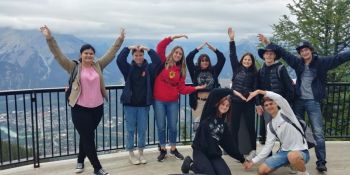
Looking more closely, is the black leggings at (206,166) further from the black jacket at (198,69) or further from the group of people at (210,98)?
the black jacket at (198,69)

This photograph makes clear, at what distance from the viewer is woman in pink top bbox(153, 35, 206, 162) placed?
5.58 meters

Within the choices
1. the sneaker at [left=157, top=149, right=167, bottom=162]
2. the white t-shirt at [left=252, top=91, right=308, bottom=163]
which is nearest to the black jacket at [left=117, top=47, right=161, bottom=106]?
the sneaker at [left=157, top=149, right=167, bottom=162]

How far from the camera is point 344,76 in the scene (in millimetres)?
18547

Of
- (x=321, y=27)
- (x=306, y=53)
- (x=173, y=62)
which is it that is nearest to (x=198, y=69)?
(x=173, y=62)

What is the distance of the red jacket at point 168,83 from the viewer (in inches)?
220

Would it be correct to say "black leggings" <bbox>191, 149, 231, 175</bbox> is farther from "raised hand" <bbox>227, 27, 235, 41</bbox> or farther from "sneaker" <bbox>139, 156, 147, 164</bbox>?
"raised hand" <bbox>227, 27, 235, 41</bbox>

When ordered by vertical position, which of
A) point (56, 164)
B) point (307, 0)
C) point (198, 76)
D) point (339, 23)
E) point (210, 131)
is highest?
point (307, 0)

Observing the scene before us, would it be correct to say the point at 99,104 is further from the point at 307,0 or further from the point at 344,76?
the point at 307,0

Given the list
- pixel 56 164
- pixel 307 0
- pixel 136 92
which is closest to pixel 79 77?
pixel 136 92

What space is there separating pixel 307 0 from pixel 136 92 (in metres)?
17.6

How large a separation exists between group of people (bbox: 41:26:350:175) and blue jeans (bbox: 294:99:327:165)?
0.05 feet

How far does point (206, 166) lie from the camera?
4.54m

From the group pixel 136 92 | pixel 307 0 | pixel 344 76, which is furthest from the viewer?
pixel 307 0

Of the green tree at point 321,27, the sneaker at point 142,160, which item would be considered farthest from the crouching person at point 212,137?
the green tree at point 321,27
